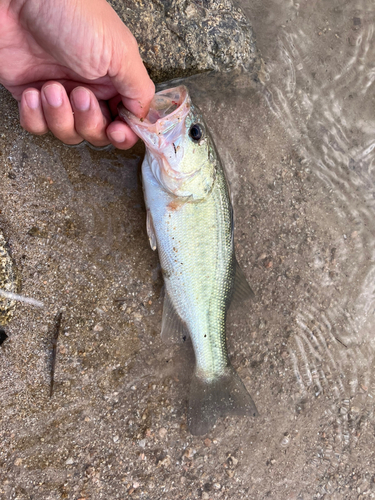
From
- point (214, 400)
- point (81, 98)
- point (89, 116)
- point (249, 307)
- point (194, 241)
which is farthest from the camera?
point (249, 307)

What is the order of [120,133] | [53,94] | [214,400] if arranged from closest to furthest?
[53,94] → [120,133] → [214,400]

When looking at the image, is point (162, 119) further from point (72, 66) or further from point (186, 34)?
point (186, 34)

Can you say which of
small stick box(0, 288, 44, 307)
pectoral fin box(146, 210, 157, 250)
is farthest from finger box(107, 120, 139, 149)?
small stick box(0, 288, 44, 307)

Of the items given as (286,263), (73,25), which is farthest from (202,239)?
(73,25)

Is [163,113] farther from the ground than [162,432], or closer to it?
farther from the ground

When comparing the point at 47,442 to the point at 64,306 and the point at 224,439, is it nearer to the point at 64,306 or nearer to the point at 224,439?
the point at 64,306

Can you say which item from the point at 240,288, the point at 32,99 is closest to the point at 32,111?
the point at 32,99

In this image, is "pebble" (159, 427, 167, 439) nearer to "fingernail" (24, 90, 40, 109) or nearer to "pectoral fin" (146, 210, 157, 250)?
"pectoral fin" (146, 210, 157, 250)
